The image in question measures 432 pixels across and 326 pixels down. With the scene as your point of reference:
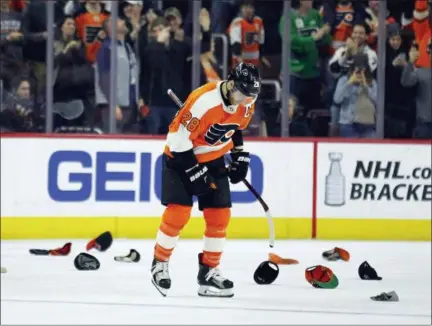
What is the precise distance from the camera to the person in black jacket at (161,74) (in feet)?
38.7

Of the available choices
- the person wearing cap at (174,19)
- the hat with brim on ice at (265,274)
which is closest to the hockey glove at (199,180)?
the hat with brim on ice at (265,274)

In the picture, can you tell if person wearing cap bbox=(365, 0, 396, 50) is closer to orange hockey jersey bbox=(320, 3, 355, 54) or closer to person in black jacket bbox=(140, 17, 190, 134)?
orange hockey jersey bbox=(320, 3, 355, 54)

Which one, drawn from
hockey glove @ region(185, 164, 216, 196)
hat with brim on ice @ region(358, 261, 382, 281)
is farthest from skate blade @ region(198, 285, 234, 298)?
hat with brim on ice @ region(358, 261, 382, 281)

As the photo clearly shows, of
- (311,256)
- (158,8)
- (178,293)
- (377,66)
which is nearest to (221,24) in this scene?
(158,8)

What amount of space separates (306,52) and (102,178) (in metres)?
2.13

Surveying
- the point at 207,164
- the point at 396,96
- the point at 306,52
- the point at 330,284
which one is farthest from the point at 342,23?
the point at 207,164

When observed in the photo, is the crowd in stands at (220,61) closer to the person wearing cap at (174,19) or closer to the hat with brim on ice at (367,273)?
the person wearing cap at (174,19)

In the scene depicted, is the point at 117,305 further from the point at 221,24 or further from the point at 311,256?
the point at 221,24

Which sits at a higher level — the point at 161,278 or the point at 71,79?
the point at 71,79

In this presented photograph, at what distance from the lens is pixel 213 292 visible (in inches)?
306

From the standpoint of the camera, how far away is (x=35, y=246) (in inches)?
416

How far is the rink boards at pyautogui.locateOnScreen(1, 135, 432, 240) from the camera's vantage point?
11250 mm

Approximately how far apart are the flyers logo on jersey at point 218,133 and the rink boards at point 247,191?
3721 mm

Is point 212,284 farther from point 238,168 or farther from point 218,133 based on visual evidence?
point 218,133
